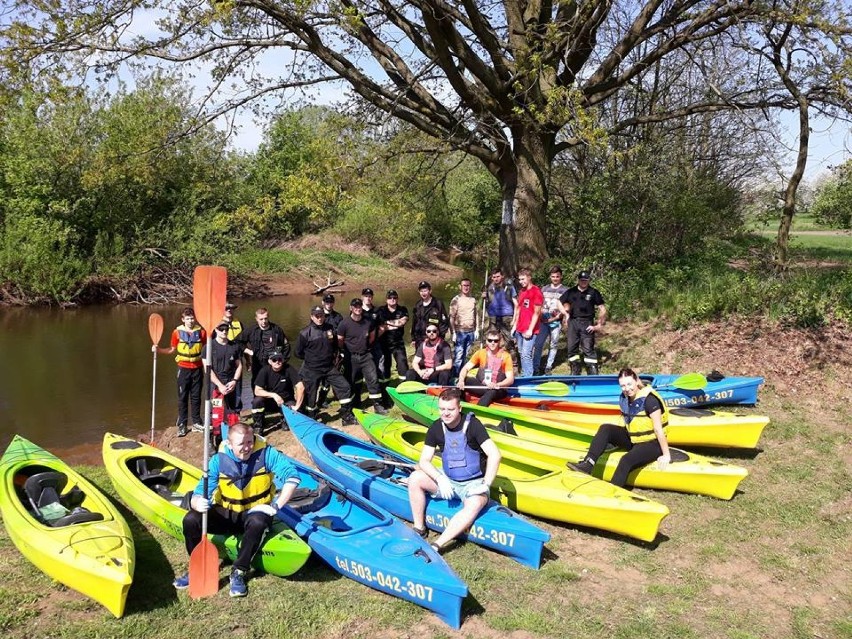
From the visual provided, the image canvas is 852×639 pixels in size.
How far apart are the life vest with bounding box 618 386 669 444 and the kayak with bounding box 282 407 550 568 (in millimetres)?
1753

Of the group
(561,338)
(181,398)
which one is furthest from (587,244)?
(181,398)

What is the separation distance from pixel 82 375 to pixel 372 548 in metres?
11.8

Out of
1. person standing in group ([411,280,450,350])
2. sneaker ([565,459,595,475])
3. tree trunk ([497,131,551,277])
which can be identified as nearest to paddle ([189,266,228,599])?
sneaker ([565,459,595,475])

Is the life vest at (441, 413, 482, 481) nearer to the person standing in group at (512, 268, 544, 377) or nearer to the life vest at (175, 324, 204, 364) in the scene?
the person standing in group at (512, 268, 544, 377)

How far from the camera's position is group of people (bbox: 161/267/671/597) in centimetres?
517

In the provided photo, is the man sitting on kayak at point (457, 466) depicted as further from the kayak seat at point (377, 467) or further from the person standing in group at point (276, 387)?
the person standing in group at point (276, 387)

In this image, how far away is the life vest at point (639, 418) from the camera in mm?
6430

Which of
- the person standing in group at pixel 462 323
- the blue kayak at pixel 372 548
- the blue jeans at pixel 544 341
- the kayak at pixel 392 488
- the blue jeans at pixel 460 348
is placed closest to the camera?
the blue kayak at pixel 372 548

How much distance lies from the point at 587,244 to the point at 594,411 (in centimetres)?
668

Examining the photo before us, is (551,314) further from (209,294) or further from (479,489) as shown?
(209,294)

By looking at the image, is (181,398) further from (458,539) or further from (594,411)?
(594,411)

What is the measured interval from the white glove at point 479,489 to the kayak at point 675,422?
255cm

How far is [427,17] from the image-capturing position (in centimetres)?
990

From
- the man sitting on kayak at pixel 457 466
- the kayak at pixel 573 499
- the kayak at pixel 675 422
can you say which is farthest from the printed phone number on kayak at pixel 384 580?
the kayak at pixel 675 422
